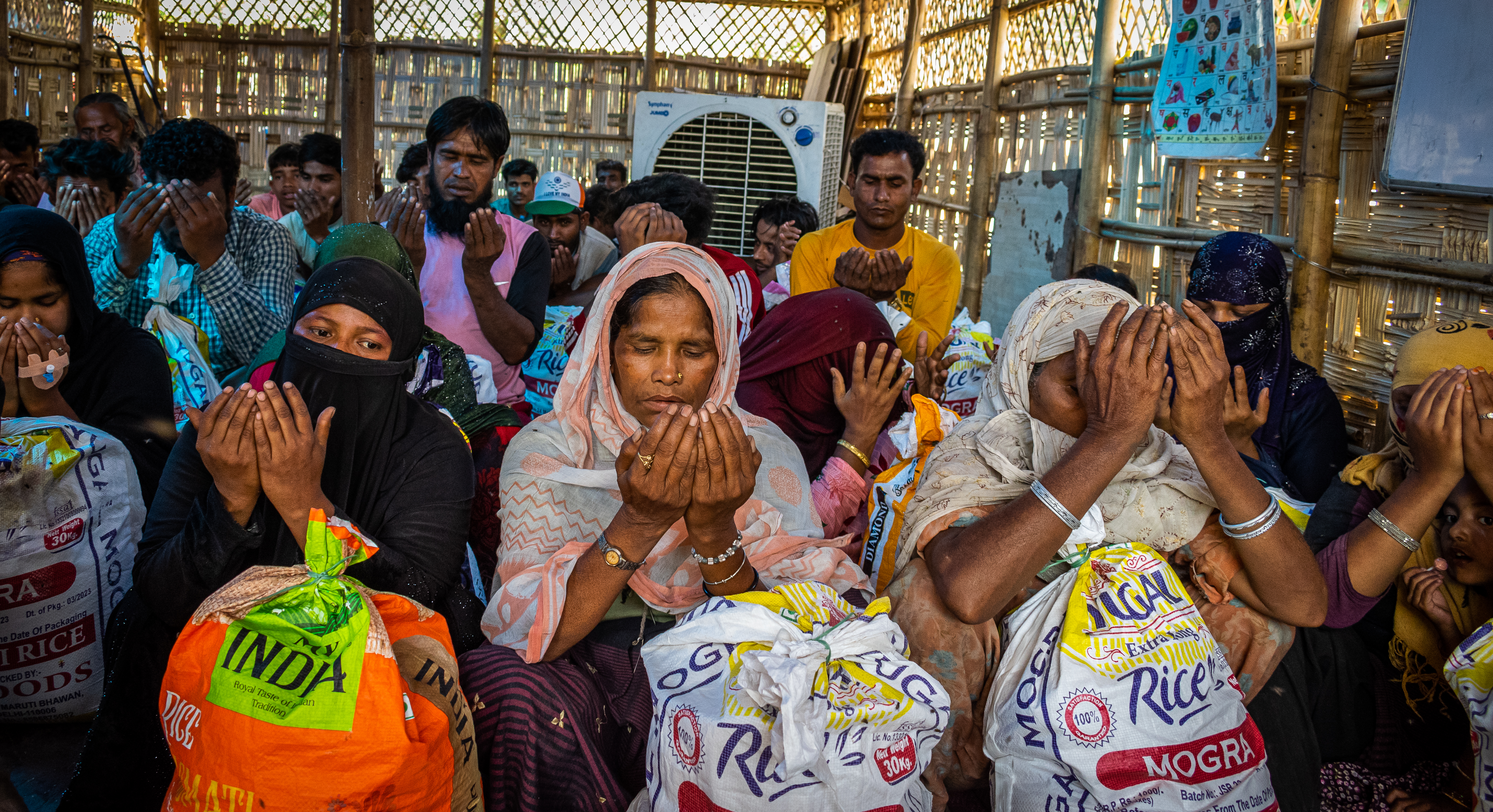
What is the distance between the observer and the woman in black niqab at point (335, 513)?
1.90 metres

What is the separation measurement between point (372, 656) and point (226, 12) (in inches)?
454

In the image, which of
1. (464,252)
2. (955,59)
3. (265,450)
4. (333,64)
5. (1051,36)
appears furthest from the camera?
(333,64)

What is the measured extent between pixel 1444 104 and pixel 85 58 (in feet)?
34.6

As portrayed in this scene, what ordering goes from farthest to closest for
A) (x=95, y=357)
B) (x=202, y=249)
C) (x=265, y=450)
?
(x=202, y=249) → (x=95, y=357) → (x=265, y=450)

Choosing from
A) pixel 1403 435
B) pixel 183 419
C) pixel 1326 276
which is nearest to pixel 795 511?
pixel 1403 435

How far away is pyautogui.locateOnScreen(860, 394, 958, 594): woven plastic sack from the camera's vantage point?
2.38 meters

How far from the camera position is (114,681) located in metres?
2.00

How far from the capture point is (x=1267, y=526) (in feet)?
6.20

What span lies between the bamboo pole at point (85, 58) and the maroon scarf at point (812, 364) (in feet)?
29.1

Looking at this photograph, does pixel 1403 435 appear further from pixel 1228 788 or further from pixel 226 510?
pixel 226 510

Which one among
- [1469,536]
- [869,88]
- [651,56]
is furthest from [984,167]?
[1469,536]

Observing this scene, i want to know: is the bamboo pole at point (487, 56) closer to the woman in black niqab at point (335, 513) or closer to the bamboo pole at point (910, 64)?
the bamboo pole at point (910, 64)

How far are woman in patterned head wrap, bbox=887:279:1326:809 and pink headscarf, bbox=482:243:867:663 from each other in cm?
30

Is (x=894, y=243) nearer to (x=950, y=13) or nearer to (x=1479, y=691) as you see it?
(x=1479, y=691)
